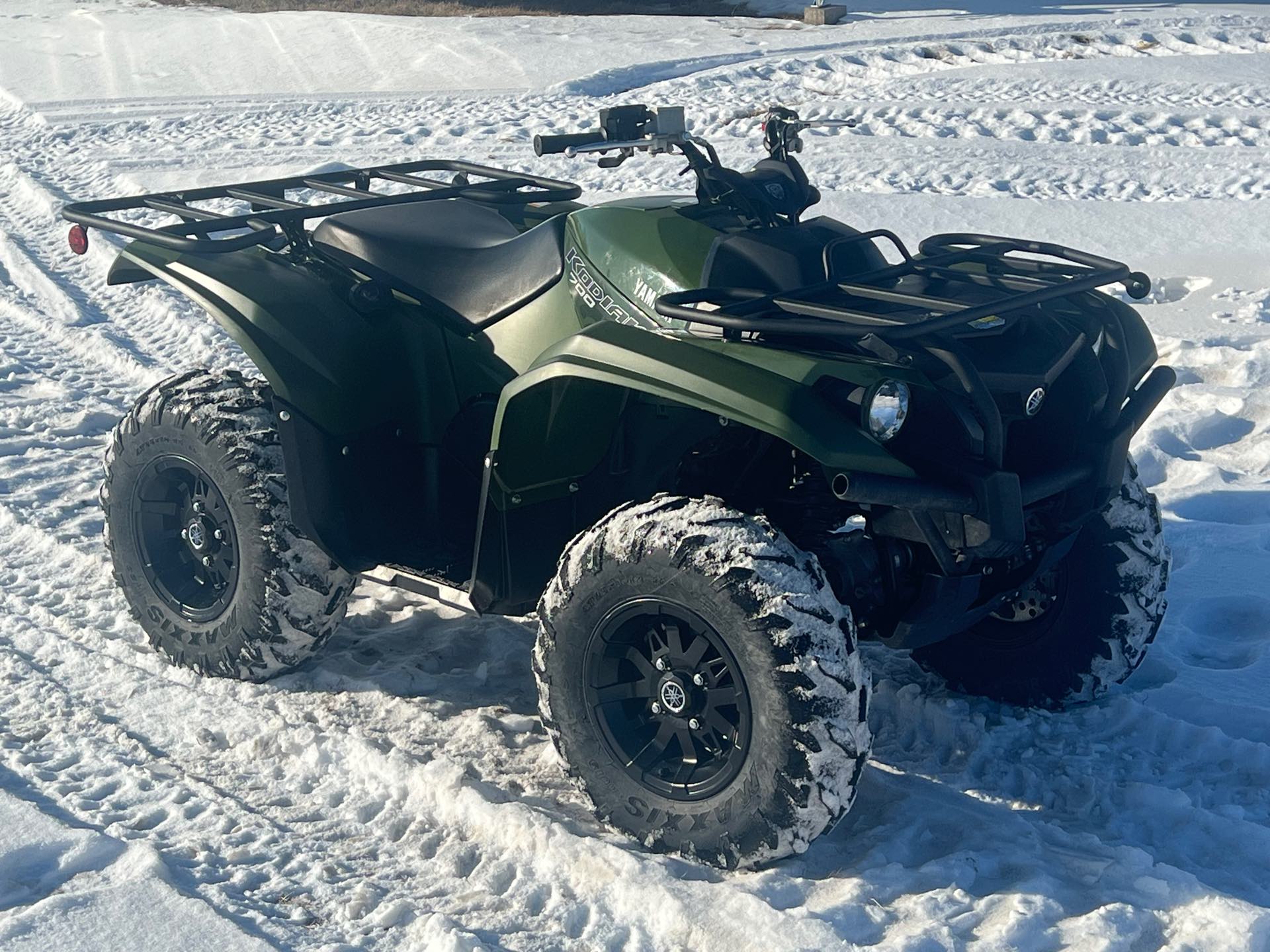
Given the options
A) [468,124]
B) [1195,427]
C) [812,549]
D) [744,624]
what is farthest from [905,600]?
[468,124]

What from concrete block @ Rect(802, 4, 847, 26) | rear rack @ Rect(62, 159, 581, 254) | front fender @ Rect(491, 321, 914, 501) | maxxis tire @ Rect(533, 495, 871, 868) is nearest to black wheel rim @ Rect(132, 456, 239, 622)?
rear rack @ Rect(62, 159, 581, 254)

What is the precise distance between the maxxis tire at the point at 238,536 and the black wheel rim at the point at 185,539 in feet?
0.07

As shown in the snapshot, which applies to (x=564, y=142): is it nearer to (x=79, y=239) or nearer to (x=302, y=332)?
(x=302, y=332)

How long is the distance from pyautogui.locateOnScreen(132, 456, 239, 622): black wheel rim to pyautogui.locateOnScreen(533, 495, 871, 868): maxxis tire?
1274 millimetres

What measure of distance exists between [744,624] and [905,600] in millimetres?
518

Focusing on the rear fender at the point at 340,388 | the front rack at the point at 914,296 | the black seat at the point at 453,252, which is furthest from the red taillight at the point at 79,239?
the front rack at the point at 914,296

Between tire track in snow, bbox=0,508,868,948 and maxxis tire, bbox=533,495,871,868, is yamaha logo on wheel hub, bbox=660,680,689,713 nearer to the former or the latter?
maxxis tire, bbox=533,495,871,868

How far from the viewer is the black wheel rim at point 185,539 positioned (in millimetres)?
3979

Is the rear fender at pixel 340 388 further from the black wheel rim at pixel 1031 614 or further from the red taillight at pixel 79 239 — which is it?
the black wheel rim at pixel 1031 614

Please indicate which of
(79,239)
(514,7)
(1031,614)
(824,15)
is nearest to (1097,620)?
(1031,614)

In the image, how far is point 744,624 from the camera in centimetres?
290

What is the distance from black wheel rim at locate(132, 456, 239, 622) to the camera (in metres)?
3.98

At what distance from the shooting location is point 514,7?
2158 cm

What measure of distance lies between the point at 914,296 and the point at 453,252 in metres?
1.42
